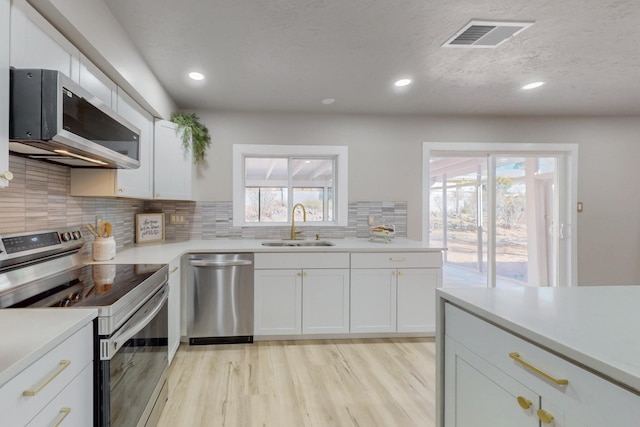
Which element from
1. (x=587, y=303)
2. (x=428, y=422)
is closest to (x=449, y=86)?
(x=587, y=303)

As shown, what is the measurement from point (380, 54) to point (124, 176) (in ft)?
6.59

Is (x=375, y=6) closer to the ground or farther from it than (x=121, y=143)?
farther from it

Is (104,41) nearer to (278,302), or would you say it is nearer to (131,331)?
(131,331)

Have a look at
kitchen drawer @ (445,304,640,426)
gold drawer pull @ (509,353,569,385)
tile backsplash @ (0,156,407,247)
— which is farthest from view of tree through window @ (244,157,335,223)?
gold drawer pull @ (509,353,569,385)

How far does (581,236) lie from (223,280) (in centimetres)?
413

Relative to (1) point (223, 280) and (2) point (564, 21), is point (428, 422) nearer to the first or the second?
(1) point (223, 280)

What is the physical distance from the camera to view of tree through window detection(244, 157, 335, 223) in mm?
3750

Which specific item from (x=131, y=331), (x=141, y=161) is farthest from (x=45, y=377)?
(x=141, y=161)

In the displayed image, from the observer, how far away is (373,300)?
9.93ft

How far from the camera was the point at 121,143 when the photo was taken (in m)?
1.83

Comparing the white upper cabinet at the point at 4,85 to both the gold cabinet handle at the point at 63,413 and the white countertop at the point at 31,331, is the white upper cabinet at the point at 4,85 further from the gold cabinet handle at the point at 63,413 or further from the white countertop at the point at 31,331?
the gold cabinet handle at the point at 63,413

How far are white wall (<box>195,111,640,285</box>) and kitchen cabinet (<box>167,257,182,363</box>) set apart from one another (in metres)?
1.76

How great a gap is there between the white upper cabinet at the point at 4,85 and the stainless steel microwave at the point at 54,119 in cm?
3

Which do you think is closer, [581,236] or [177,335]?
[177,335]
